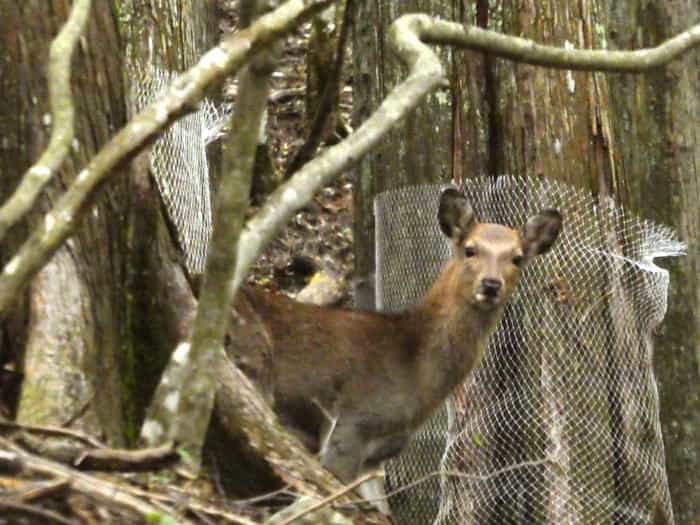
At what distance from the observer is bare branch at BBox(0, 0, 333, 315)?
505 cm

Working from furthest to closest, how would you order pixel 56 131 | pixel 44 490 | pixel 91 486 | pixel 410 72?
pixel 410 72, pixel 56 131, pixel 91 486, pixel 44 490

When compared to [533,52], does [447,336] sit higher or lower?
lower

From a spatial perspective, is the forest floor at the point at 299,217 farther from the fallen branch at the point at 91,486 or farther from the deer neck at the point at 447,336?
the fallen branch at the point at 91,486

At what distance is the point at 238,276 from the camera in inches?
210

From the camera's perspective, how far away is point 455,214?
10.5 m

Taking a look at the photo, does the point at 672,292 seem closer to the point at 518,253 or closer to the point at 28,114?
the point at 518,253

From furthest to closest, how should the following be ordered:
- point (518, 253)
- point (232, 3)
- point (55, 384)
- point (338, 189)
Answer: point (232, 3)
point (338, 189)
point (518, 253)
point (55, 384)

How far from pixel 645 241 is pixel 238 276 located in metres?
5.70

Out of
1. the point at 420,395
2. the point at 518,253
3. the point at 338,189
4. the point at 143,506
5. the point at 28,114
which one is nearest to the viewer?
the point at 143,506

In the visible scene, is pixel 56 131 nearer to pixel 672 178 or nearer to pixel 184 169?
pixel 184 169

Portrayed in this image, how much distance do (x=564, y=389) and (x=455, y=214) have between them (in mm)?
1303

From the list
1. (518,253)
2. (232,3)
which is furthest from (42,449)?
(232,3)

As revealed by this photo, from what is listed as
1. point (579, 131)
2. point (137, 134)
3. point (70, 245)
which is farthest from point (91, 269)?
point (579, 131)

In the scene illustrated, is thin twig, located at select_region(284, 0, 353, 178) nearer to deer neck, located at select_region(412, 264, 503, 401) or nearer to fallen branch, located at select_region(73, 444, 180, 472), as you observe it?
fallen branch, located at select_region(73, 444, 180, 472)
